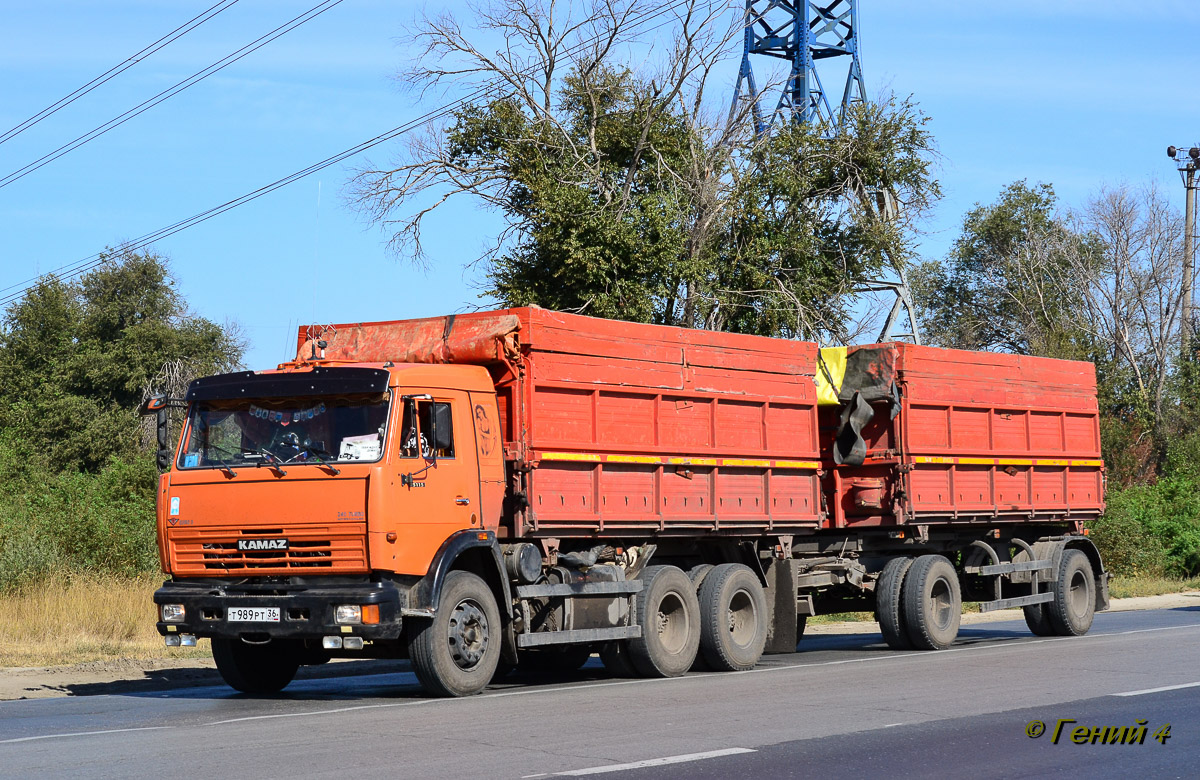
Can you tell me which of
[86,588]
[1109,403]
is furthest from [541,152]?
[1109,403]

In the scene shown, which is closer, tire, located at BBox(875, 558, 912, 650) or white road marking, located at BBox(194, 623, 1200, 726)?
white road marking, located at BBox(194, 623, 1200, 726)

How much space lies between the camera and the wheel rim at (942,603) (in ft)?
53.6

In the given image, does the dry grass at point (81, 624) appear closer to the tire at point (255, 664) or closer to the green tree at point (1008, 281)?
the tire at point (255, 664)

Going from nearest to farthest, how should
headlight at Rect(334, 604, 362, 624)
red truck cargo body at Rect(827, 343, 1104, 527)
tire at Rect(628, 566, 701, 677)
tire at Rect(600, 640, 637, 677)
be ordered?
1. headlight at Rect(334, 604, 362, 624)
2. tire at Rect(628, 566, 701, 677)
3. tire at Rect(600, 640, 637, 677)
4. red truck cargo body at Rect(827, 343, 1104, 527)

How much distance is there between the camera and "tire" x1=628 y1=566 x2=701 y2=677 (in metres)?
12.9

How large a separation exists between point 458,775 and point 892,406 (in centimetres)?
947

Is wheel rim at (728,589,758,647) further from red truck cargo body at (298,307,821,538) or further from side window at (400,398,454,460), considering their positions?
side window at (400,398,454,460)

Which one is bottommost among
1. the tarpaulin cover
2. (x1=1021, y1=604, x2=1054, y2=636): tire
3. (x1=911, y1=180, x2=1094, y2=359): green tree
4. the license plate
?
(x1=1021, y1=604, x2=1054, y2=636): tire

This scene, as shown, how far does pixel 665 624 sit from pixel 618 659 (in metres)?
0.61

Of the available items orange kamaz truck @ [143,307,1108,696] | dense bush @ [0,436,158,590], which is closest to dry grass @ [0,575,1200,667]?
dense bush @ [0,436,158,590]

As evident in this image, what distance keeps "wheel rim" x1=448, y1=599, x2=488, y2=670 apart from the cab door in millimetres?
589

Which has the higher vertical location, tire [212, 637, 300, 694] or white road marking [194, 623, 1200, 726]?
tire [212, 637, 300, 694]

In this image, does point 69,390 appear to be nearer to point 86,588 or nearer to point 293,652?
point 86,588

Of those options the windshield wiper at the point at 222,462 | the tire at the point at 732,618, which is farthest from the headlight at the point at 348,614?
the tire at the point at 732,618
